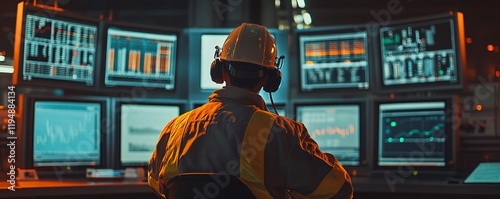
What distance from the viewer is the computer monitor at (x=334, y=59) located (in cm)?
339

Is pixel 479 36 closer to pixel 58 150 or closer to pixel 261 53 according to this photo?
pixel 58 150

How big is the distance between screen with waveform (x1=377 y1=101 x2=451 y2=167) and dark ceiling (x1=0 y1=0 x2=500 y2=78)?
1.75 feet

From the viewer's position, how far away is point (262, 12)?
13.9ft

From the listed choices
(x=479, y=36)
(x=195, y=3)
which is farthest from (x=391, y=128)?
(x=479, y=36)

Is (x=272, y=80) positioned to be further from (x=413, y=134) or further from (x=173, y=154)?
(x=413, y=134)

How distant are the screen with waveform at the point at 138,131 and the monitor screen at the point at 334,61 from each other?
0.82m

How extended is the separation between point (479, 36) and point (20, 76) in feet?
17.7

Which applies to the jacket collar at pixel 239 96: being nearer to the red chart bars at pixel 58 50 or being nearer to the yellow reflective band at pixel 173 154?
the yellow reflective band at pixel 173 154

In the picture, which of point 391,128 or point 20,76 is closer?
point 20,76

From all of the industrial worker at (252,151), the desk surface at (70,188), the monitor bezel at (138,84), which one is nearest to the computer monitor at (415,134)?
the monitor bezel at (138,84)

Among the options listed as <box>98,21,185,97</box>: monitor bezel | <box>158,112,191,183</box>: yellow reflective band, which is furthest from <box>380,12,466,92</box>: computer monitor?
<box>158,112,191,183</box>: yellow reflective band

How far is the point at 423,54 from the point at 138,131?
1488mm

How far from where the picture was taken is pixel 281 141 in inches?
64.2

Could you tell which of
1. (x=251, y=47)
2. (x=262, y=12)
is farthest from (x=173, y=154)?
(x=262, y=12)
